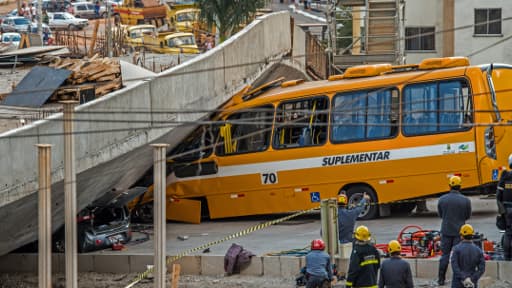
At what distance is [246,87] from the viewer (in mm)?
25703

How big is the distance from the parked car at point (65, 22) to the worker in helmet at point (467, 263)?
50.0m

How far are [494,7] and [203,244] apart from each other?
33011mm

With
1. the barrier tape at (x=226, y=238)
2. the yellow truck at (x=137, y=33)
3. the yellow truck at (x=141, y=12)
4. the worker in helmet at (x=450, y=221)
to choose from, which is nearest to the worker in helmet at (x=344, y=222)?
the barrier tape at (x=226, y=238)

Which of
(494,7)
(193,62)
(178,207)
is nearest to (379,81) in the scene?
(193,62)

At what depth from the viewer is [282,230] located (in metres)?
22.9

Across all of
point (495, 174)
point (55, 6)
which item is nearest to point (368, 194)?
point (495, 174)

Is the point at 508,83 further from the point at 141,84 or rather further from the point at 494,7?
the point at 494,7

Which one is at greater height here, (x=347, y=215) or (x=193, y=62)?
(x=193, y=62)

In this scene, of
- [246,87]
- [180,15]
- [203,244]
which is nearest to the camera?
[203,244]

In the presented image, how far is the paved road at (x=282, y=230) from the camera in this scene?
20.9 metres

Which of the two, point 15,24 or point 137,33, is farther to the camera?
point 15,24

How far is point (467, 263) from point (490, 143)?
683cm

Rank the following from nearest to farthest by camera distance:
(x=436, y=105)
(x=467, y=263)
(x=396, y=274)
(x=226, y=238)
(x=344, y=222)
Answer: (x=396, y=274)
(x=467, y=263)
(x=344, y=222)
(x=436, y=105)
(x=226, y=238)

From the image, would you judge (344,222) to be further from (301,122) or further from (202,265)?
(301,122)
